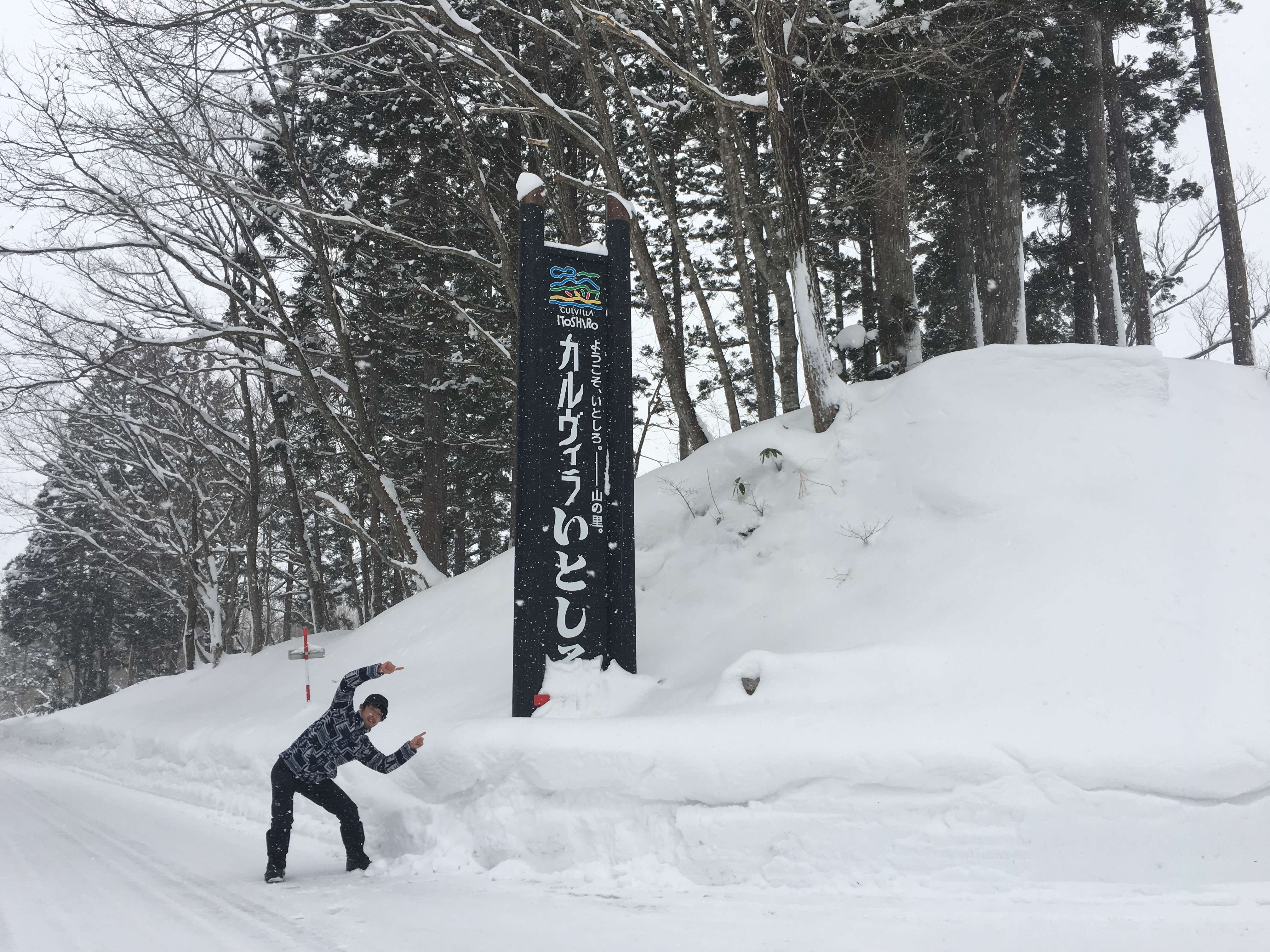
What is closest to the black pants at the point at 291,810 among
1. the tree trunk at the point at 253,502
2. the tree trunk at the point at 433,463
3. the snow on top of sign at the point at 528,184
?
the snow on top of sign at the point at 528,184

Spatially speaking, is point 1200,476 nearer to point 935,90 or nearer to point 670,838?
point 670,838

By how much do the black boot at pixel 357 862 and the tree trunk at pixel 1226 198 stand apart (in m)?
13.0

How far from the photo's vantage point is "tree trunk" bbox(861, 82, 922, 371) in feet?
33.8

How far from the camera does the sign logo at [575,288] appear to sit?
728 cm

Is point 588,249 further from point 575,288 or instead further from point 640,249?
point 640,249

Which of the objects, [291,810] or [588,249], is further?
[588,249]

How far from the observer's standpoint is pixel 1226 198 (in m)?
12.2

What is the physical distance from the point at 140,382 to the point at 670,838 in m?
13.9

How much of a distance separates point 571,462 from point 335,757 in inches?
114

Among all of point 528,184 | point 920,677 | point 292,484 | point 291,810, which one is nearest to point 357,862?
point 291,810

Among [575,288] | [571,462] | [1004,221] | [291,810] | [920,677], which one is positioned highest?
[1004,221]

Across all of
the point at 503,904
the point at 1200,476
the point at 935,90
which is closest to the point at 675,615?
the point at 503,904

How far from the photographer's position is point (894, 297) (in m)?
10.4

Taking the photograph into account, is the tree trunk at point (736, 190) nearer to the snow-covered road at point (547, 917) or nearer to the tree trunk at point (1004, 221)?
the tree trunk at point (1004, 221)
